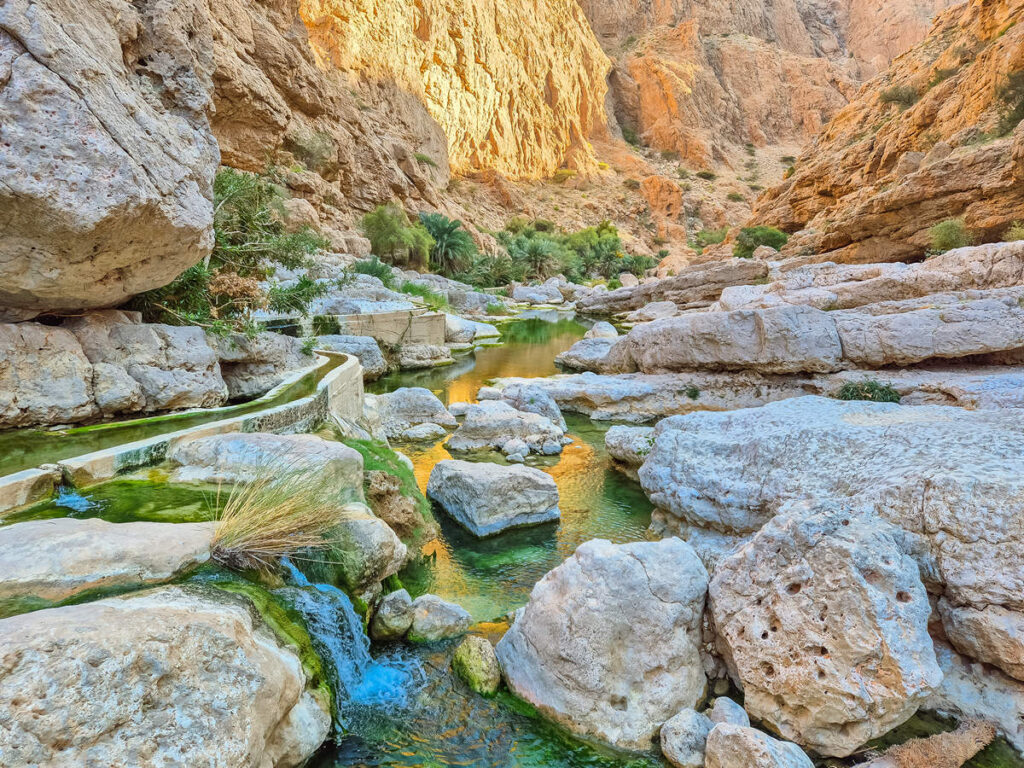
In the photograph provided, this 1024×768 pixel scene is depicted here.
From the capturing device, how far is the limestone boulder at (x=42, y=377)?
448 centimetres

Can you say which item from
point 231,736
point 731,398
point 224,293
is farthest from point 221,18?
point 231,736

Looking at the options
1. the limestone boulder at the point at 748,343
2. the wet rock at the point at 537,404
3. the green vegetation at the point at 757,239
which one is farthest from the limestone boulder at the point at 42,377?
the green vegetation at the point at 757,239

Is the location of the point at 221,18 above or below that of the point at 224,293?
above

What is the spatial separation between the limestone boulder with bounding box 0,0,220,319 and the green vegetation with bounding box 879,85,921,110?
33.3 metres

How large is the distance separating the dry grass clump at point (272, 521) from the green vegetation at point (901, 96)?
34.5 m

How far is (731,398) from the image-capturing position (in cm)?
1146

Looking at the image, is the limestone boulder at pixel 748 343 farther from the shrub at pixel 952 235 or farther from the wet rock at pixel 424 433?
the shrub at pixel 952 235

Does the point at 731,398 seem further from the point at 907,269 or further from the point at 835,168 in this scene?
the point at 835,168

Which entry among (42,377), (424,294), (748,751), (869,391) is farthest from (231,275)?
(424,294)

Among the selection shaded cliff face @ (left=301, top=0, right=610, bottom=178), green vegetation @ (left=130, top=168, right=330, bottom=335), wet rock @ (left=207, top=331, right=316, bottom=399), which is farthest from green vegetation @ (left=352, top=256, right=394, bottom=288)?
shaded cliff face @ (left=301, top=0, right=610, bottom=178)

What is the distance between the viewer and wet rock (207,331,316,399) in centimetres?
688

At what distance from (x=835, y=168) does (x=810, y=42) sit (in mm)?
70357

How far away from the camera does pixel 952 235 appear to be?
57.5ft

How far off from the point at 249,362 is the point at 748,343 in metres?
9.12
